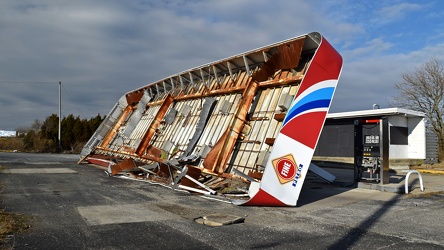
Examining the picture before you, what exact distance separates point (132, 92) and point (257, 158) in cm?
1506

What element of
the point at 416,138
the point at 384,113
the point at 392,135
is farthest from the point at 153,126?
the point at 416,138

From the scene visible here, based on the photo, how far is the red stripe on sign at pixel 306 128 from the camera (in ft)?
28.8

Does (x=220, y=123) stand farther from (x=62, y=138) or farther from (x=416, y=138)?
(x=62, y=138)

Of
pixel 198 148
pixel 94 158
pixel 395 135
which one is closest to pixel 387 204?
pixel 198 148

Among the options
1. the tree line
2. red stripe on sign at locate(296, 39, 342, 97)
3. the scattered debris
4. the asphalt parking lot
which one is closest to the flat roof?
the asphalt parking lot

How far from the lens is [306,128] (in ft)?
29.7

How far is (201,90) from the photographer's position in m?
16.1

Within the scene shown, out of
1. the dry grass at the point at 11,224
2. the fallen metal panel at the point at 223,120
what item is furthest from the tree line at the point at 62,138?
the dry grass at the point at 11,224

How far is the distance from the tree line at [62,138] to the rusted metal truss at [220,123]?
26.0 metres

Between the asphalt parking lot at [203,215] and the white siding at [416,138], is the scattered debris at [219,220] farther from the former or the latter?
the white siding at [416,138]

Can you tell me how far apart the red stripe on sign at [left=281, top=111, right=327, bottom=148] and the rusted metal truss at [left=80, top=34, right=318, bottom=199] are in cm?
145

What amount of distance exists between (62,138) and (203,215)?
132 ft

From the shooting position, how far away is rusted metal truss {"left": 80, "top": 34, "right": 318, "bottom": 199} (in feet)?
35.4

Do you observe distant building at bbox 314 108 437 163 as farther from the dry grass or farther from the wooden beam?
the dry grass
